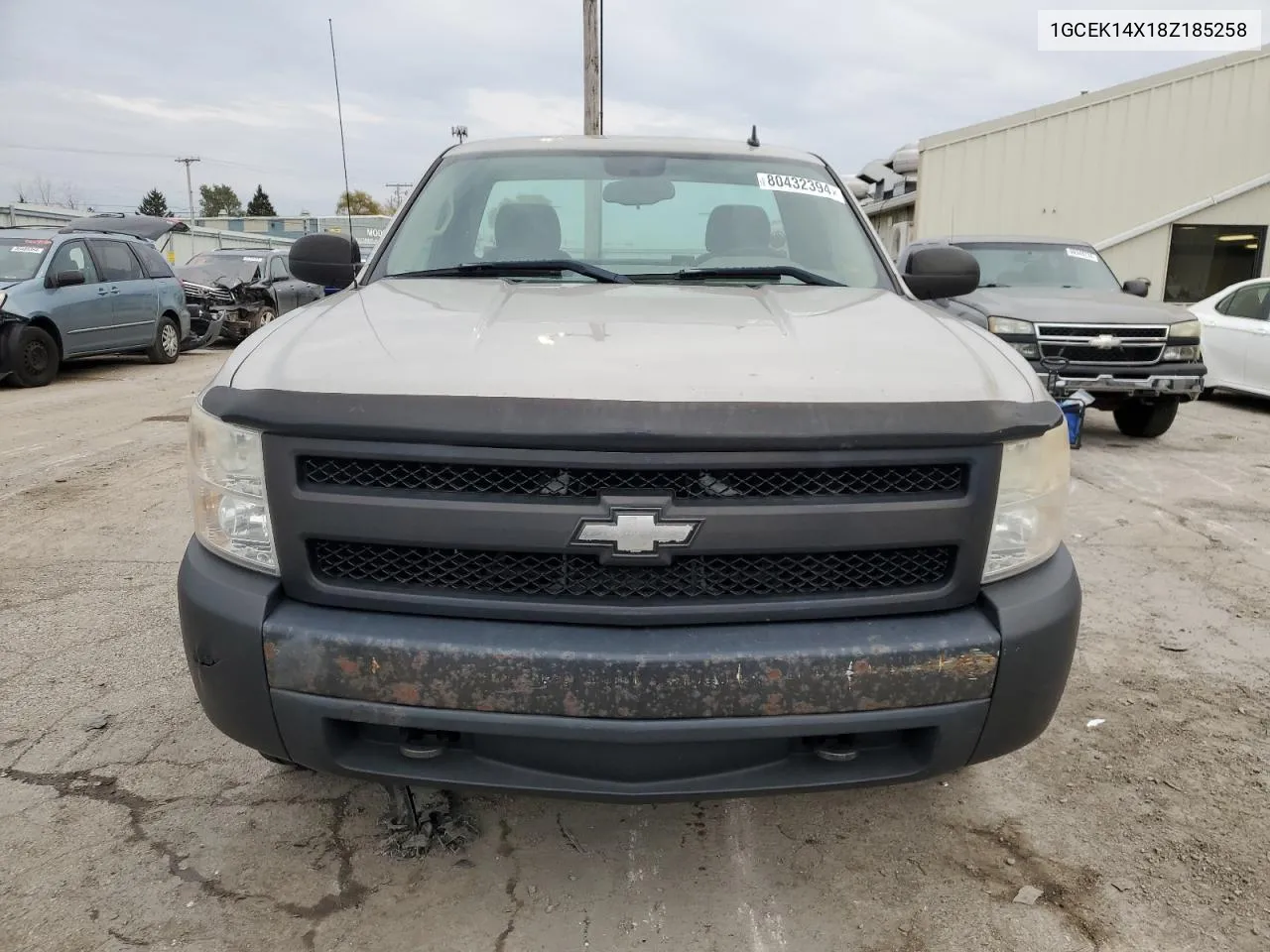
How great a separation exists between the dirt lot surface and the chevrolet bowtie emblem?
3.03 feet

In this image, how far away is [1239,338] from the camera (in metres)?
9.26

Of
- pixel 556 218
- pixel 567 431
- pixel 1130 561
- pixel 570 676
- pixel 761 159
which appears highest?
pixel 761 159

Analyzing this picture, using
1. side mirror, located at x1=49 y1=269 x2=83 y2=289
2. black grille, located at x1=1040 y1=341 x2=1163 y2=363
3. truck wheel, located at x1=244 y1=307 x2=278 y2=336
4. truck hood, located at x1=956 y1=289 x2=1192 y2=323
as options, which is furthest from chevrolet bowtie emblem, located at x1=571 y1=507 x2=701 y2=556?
truck wheel, located at x1=244 y1=307 x2=278 y2=336

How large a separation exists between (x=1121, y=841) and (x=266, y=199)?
10198 centimetres

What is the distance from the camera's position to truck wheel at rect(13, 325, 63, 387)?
9.59 m

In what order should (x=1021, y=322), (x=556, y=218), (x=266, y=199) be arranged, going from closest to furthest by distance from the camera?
1. (x=556, y=218)
2. (x=1021, y=322)
3. (x=266, y=199)

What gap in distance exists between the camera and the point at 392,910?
2062 mm

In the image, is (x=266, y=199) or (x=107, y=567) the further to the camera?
(x=266, y=199)

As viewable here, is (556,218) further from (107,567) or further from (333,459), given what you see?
(107,567)

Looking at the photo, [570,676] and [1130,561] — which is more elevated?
[570,676]

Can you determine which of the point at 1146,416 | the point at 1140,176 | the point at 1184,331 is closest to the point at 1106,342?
the point at 1184,331

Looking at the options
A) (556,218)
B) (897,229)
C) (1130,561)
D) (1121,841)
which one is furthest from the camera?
(897,229)

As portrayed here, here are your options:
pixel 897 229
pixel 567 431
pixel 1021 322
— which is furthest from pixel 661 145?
pixel 897 229

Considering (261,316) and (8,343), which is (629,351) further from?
(261,316)
